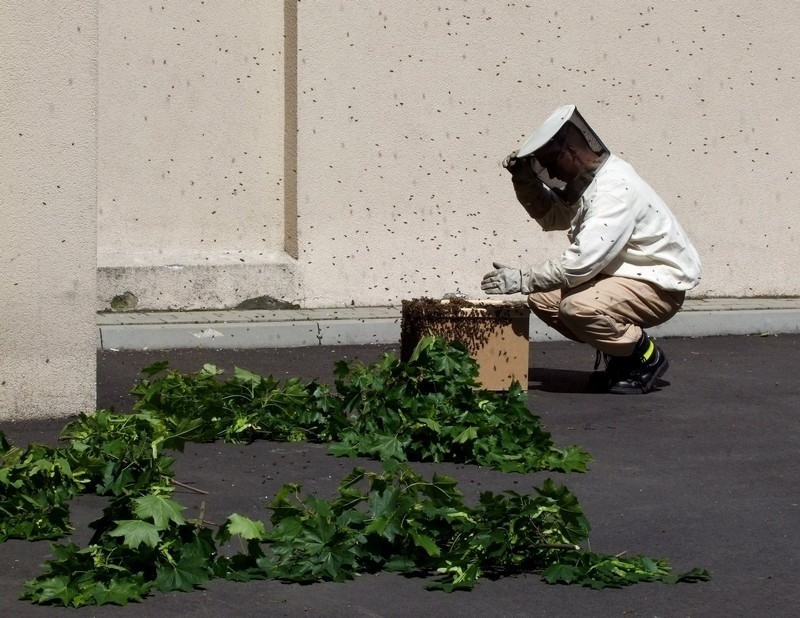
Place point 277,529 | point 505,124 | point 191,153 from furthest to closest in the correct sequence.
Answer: point 505,124
point 191,153
point 277,529

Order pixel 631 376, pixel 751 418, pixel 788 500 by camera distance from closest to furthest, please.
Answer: pixel 788 500, pixel 751 418, pixel 631 376

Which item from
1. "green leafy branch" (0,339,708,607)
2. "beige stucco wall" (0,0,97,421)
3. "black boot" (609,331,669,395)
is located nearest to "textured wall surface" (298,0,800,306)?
"black boot" (609,331,669,395)

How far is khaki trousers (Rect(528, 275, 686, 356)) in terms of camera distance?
312 inches

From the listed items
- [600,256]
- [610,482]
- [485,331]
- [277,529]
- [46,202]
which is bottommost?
[610,482]

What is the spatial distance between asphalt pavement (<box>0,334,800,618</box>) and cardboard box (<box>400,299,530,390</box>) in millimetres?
266

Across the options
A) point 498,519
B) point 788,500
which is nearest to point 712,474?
point 788,500

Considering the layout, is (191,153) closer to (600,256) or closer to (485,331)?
(485,331)

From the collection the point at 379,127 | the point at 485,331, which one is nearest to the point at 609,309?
the point at 485,331

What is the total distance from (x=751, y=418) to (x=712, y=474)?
1393 millimetres

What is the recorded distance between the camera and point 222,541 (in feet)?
15.0

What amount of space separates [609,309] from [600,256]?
348 millimetres

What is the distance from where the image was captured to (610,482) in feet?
19.9

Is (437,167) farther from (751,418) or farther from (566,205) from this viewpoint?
(751,418)

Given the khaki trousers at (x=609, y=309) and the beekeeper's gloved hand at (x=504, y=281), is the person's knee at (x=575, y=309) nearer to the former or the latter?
the khaki trousers at (x=609, y=309)
